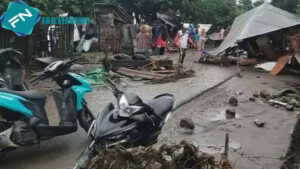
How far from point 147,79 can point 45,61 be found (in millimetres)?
3282

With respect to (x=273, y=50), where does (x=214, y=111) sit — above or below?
below

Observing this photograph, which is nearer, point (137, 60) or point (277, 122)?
point (277, 122)

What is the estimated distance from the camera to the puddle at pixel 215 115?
20.0 feet

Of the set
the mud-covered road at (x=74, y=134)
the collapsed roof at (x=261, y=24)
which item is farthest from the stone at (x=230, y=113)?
the collapsed roof at (x=261, y=24)

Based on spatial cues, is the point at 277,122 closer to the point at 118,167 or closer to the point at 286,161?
the point at 286,161

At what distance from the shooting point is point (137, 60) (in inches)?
433

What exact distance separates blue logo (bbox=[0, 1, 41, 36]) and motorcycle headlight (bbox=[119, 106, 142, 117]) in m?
4.63

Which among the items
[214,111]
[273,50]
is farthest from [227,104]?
[273,50]

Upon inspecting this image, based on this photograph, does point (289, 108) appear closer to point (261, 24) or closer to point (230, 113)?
point (230, 113)

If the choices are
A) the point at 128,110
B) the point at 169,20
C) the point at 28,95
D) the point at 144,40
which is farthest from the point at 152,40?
the point at 128,110

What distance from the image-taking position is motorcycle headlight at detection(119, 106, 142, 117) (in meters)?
3.46

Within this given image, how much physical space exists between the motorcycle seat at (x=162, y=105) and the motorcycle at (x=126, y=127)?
4 cm

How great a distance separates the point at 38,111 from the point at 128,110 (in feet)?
4.53

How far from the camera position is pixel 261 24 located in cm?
1229
